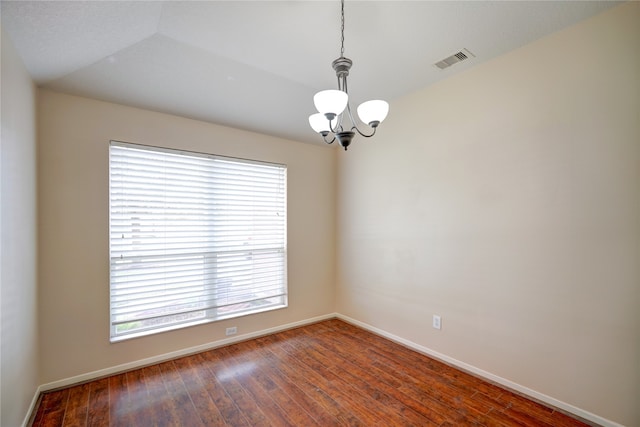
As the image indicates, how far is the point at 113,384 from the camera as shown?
259cm

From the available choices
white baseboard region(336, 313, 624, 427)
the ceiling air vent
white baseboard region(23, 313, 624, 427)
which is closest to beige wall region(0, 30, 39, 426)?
white baseboard region(23, 313, 624, 427)

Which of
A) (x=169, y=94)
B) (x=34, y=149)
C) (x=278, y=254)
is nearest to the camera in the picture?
(x=34, y=149)

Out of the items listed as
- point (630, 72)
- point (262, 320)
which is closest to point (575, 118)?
point (630, 72)

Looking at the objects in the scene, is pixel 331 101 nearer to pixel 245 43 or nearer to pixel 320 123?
pixel 320 123

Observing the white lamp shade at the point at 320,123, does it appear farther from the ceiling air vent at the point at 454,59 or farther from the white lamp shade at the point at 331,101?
the ceiling air vent at the point at 454,59

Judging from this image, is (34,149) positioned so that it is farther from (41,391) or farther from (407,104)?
(407,104)

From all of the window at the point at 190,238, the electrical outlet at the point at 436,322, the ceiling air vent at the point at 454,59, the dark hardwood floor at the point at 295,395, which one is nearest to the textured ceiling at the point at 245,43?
the ceiling air vent at the point at 454,59

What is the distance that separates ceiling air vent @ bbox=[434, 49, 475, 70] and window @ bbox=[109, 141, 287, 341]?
2.19 m

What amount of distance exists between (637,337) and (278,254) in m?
3.33

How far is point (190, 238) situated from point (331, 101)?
235 cm

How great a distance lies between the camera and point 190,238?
3.24m

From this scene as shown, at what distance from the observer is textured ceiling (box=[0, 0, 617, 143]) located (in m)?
1.87

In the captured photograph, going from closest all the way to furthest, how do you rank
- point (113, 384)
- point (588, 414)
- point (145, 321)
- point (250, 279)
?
1. point (588, 414)
2. point (113, 384)
3. point (145, 321)
4. point (250, 279)

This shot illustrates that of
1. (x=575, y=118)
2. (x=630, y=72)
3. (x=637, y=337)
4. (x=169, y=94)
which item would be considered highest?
(x=169, y=94)
